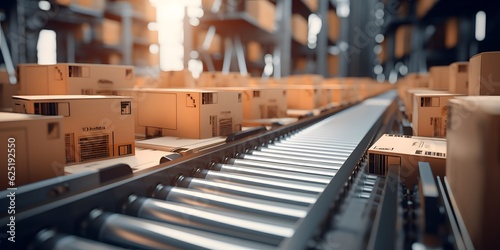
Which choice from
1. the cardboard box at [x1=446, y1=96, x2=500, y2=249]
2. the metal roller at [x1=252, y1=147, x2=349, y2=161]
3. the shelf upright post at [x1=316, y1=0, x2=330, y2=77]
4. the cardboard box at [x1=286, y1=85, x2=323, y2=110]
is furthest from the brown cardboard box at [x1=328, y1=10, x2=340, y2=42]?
the cardboard box at [x1=446, y1=96, x2=500, y2=249]

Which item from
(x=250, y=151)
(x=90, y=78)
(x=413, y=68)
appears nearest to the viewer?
(x=250, y=151)

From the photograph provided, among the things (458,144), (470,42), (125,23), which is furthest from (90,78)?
(470,42)

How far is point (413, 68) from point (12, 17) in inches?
371

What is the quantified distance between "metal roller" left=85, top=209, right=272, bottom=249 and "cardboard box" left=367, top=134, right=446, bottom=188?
2.43 ft

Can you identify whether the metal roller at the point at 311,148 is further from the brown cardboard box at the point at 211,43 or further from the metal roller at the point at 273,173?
the brown cardboard box at the point at 211,43

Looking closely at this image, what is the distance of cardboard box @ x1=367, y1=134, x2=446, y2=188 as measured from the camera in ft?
4.64

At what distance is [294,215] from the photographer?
1.14 meters

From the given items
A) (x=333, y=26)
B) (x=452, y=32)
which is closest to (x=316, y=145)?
(x=452, y=32)

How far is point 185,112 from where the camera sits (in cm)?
217

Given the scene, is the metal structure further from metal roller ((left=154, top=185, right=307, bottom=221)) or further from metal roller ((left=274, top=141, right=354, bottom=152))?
metal roller ((left=274, top=141, right=354, bottom=152))

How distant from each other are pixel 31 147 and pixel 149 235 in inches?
18.5

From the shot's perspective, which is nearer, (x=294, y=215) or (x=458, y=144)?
(x=458, y=144)

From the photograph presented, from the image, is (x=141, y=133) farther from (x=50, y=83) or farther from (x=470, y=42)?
(x=470, y=42)

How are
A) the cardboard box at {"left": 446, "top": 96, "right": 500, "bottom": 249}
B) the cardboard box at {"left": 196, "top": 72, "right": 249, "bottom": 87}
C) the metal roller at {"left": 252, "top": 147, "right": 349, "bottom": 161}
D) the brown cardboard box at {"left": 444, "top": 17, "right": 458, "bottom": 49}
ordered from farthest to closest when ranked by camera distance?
the brown cardboard box at {"left": 444, "top": 17, "right": 458, "bottom": 49} < the cardboard box at {"left": 196, "top": 72, "right": 249, "bottom": 87} < the metal roller at {"left": 252, "top": 147, "right": 349, "bottom": 161} < the cardboard box at {"left": 446, "top": 96, "right": 500, "bottom": 249}
